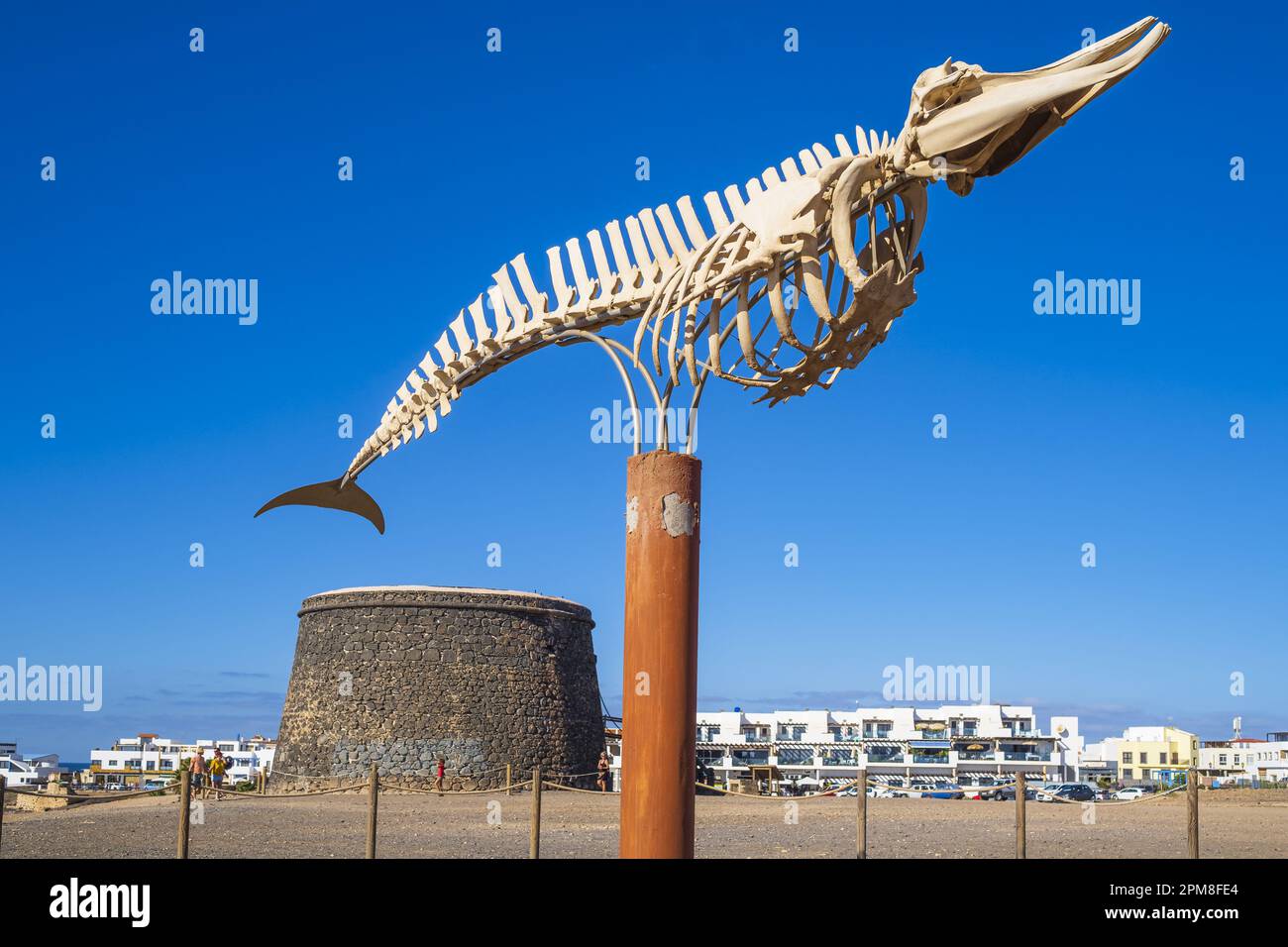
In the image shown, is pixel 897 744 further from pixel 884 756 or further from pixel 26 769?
pixel 26 769

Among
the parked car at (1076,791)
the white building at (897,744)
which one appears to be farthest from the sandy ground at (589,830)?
the white building at (897,744)

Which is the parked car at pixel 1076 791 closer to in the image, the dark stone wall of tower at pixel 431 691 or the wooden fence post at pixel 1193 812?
the dark stone wall of tower at pixel 431 691

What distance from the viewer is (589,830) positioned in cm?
1842

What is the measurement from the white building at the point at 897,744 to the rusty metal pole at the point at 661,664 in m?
65.4

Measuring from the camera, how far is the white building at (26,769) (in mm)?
49656

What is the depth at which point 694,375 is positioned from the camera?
854cm

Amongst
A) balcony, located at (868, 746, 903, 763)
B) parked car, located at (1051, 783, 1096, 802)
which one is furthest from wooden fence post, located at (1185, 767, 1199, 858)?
balcony, located at (868, 746, 903, 763)

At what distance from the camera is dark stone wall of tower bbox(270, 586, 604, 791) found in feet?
101
